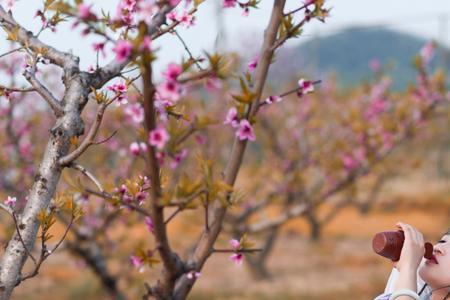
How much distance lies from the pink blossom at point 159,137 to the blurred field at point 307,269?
24.7 ft

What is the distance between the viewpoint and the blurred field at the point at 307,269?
36.5ft

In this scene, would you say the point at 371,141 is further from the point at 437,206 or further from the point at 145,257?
the point at 437,206

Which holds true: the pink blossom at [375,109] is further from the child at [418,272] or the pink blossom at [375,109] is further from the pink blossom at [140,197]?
the pink blossom at [140,197]

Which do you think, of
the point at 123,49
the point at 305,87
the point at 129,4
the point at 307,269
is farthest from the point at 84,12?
the point at 307,269

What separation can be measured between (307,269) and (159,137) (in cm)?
1258

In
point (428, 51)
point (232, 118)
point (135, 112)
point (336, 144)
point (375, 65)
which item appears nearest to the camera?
point (135, 112)

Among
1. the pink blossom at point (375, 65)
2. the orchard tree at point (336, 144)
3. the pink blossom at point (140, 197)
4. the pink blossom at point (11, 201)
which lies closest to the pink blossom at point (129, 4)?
the pink blossom at point (140, 197)

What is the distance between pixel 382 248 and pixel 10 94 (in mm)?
1353

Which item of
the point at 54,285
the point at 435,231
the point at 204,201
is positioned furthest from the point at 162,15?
the point at 435,231

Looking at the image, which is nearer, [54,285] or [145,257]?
[145,257]

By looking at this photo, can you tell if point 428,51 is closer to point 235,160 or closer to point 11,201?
point 235,160

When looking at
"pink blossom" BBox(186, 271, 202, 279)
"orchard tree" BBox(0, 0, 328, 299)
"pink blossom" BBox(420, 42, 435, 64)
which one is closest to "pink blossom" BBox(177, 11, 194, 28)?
"orchard tree" BBox(0, 0, 328, 299)

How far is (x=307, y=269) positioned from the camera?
44.7 ft

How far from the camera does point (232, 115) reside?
1820 mm
